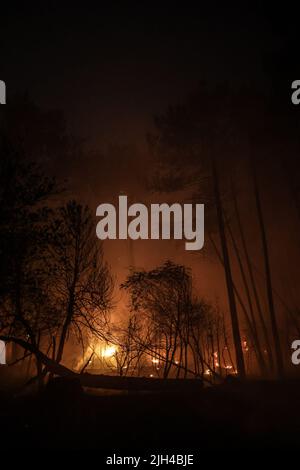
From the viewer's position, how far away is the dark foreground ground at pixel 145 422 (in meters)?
7.68

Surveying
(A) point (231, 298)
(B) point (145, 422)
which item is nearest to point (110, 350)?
Result: (A) point (231, 298)

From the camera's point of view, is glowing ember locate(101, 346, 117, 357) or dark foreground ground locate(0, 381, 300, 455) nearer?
dark foreground ground locate(0, 381, 300, 455)

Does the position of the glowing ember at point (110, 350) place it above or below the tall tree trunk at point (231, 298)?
below

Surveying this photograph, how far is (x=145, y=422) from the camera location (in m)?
8.29

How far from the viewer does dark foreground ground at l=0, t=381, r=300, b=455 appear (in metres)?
7.68

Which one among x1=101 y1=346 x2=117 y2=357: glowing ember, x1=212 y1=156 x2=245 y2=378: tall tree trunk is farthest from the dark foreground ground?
x1=101 y1=346 x2=117 y2=357: glowing ember

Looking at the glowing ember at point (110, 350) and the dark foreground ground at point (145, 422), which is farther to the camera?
the glowing ember at point (110, 350)

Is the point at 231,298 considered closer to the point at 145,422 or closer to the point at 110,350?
the point at 145,422

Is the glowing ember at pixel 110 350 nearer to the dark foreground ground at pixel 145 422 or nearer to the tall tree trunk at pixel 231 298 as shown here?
the tall tree trunk at pixel 231 298

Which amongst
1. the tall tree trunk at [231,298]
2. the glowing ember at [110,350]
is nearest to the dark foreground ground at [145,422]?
the tall tree trunk at [231,298]

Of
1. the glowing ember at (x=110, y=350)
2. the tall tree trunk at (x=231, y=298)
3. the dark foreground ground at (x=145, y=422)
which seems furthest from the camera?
the glowing ember at (x=110, y=350)

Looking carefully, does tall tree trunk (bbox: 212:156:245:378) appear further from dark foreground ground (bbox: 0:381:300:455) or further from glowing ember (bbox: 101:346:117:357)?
glowing ember (bbox: 101:346:117:357)

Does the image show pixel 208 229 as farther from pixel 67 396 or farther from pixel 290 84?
pixel 67 396
